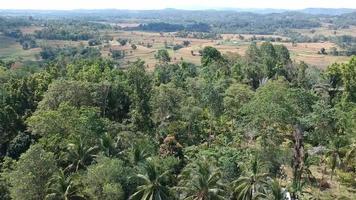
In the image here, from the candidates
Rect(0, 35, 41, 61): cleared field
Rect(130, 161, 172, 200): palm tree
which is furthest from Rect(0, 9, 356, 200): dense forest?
Rect(0, 35, 41, 61): cleared field

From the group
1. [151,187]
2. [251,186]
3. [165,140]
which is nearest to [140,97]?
[165,140]

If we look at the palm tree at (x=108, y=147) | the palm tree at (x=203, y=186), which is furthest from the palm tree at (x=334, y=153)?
the palm tree at (x=108, y=147)

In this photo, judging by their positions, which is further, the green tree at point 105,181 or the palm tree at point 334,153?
the palm tree at point 334,153

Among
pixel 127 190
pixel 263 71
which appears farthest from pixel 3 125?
pixel 263 71

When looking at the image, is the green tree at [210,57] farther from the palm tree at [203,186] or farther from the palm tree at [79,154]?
the palm tree at [203,186]

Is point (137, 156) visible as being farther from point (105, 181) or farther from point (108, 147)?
point (105, 181)

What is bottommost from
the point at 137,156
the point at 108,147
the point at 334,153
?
the point at 334,153
